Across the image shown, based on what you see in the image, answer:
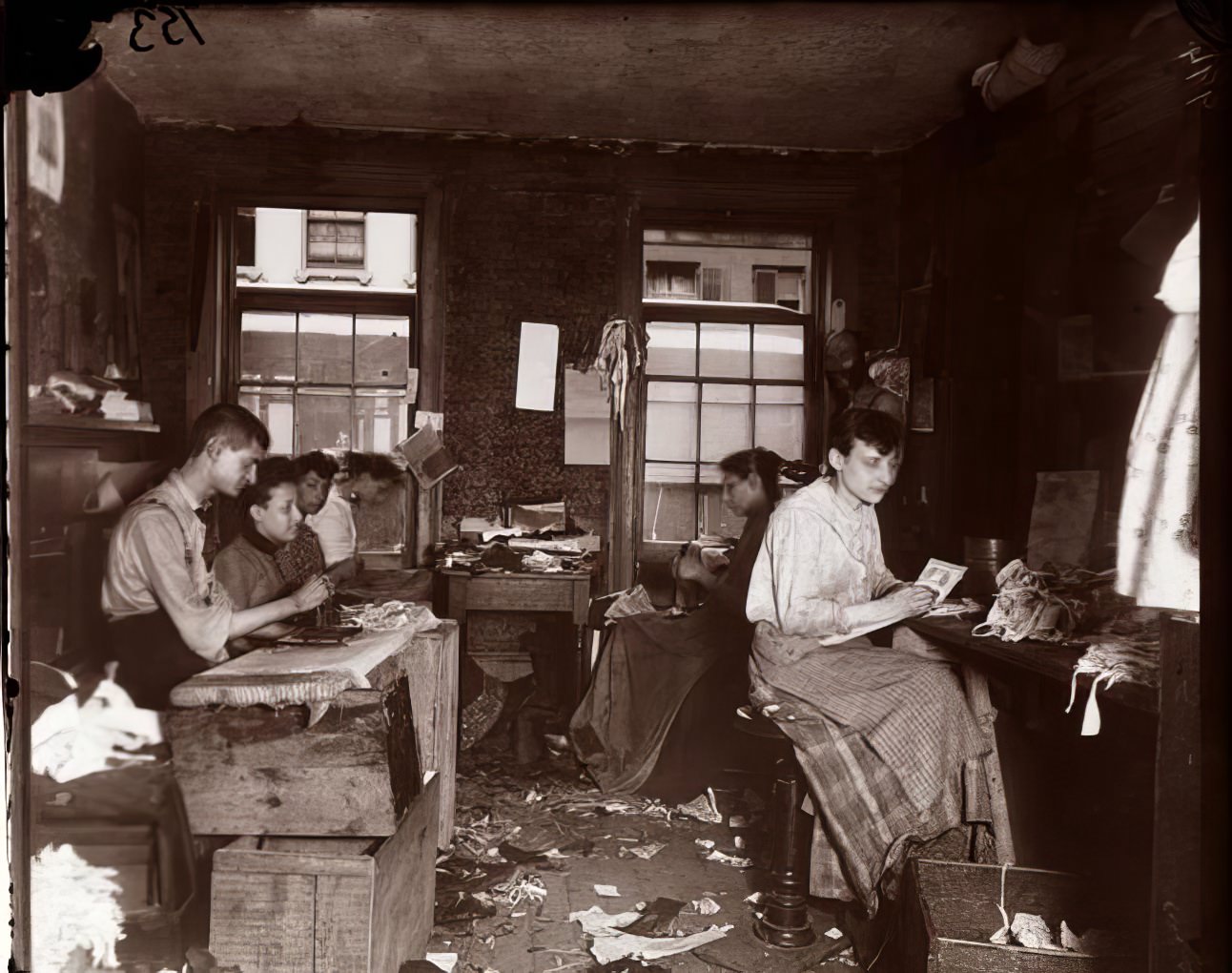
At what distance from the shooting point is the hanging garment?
2762 millimetres

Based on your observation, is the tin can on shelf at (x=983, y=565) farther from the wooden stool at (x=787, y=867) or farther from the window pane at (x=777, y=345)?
the window pane at (x=777, y=345)

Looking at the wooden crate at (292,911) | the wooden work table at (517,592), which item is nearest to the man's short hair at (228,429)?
the wooden crate at (292,911)

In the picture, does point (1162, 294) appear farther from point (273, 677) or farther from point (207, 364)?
point (207, 364)

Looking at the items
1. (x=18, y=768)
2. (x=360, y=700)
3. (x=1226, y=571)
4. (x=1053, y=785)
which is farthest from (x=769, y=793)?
(x=18, y=768)

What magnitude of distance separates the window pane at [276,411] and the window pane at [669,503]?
2.19 meters

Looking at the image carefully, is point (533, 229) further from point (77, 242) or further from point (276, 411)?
point (77, 242)

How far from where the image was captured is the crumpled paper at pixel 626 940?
3027 millimetres

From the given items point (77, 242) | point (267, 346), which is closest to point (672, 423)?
point (267, 346)

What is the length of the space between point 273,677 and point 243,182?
3827mm

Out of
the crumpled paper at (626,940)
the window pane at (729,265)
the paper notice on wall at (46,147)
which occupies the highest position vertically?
the window pane at (729,265)

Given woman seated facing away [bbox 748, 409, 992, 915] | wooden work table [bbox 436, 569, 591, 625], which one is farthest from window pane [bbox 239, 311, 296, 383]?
woman seated facing away [bbox 748, 409, 992, 915]

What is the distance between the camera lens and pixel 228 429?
3443mm

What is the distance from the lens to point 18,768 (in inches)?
78.4

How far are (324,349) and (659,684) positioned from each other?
2.79m
